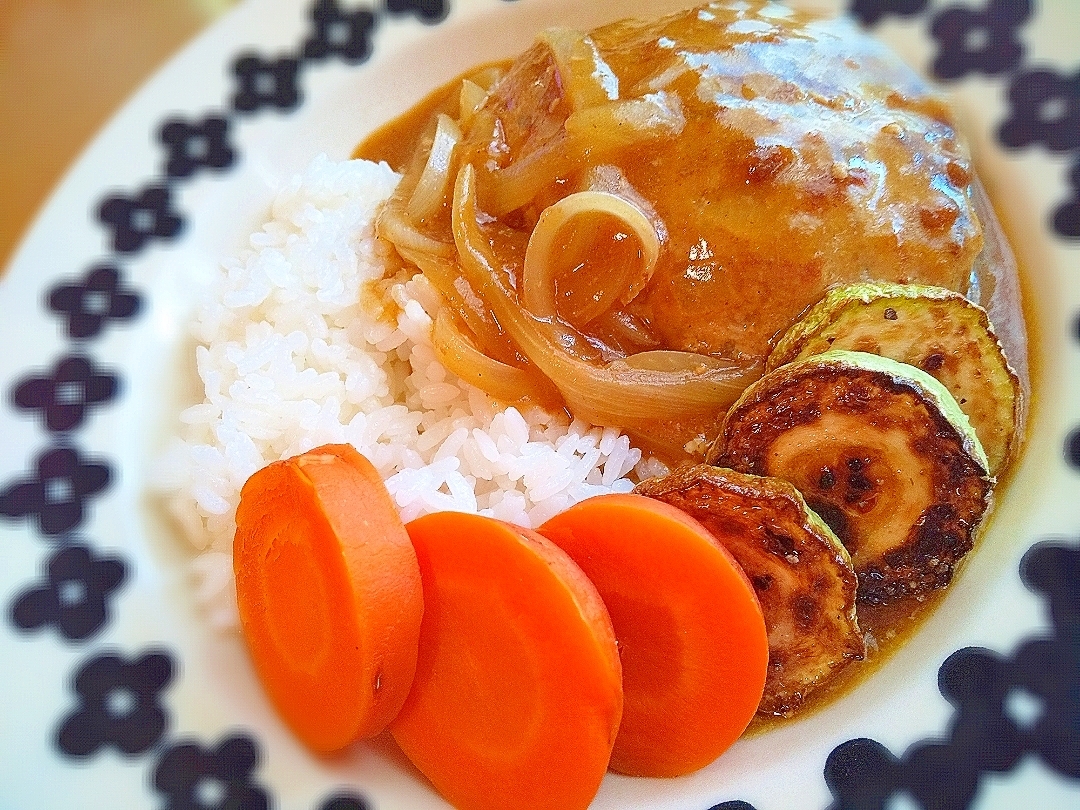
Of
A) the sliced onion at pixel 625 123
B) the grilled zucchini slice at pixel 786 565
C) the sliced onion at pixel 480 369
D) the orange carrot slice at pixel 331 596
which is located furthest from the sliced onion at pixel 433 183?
the grilled zucchini slice at pixel 786 565

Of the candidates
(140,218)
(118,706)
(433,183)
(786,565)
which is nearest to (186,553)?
(118,706)

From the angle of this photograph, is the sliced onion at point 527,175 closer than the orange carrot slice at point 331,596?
No

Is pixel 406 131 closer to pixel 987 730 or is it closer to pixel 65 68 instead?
pixel 65 68

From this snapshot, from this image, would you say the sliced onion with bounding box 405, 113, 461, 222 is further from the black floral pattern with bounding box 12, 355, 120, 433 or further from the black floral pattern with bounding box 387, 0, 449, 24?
the black floral pattern with bounding box 12, 355, 120, 433

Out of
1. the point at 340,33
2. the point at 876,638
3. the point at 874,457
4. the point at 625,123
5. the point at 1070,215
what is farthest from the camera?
the point at 340,33

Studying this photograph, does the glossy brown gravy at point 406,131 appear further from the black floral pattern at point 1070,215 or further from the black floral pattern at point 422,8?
the black floral pattern at point 1070,215

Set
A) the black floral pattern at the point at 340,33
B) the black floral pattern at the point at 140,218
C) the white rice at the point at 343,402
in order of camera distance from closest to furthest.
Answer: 1. the white rice at the point at 343,402
2. the black floral pattern at the point at 140,218
3. the black floral pattern at the point at 340,33
